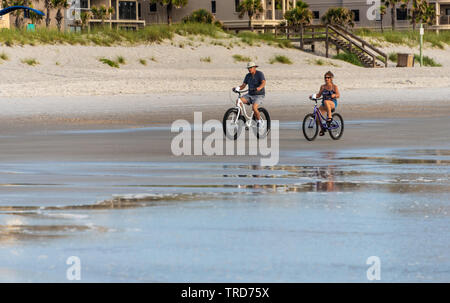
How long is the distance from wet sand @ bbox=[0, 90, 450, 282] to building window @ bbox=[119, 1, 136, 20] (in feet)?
284

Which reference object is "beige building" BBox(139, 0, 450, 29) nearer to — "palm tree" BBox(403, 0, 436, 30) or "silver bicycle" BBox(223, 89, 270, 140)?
"palm tree" BBox(403, 0, 436, 30)

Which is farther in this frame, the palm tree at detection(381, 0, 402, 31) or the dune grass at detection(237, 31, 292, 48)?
the palm tree at detection(381, 0, 402, 31)

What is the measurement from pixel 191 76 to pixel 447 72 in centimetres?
1554

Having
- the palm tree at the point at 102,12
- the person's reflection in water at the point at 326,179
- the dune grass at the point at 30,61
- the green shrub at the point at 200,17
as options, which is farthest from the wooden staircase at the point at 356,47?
the person's reflection in water at the point at 326,179

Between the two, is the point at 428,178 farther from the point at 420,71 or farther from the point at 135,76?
the point at 420,71

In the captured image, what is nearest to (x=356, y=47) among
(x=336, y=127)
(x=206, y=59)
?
(x=206, y=59)

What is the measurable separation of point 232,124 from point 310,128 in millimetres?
1659

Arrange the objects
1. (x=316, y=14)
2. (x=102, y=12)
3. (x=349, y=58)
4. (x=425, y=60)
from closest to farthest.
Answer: (x=349, y=58) → (x=425, y=60) → (x=102, y=12) → (x=316, y=14)

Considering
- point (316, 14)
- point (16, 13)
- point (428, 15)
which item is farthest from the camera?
point (316, 14)

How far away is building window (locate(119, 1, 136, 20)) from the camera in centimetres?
10874

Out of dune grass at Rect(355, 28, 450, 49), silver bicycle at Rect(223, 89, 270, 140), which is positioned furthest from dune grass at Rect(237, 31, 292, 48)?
silver bicycle at Rect(223, 89, 270, 140)

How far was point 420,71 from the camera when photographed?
202ft

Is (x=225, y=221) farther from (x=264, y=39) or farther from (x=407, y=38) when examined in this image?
(x=407, y=38)

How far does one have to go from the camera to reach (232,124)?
74.2 ft
